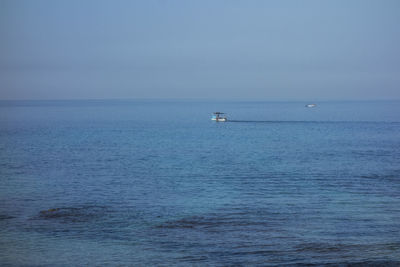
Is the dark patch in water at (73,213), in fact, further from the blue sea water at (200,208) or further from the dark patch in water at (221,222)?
the dark patch in water at (221,222)

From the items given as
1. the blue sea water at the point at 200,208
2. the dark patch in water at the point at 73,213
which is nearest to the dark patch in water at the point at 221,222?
the blue sea water at the point at 200,208

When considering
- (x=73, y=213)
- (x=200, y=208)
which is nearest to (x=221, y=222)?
(x=200, y=208)

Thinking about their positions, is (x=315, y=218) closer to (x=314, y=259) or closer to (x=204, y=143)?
(x=314, y=259)

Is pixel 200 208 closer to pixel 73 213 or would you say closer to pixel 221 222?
pixel 221 222

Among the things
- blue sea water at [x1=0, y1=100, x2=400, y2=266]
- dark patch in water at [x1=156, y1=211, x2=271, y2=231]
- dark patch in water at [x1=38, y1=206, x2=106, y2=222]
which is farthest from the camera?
dark patch in water at [x1=38, y1=206, x2=106, y2=222]

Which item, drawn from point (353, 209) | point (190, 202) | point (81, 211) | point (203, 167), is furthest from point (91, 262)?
point (203, 167)

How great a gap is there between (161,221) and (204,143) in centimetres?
4950

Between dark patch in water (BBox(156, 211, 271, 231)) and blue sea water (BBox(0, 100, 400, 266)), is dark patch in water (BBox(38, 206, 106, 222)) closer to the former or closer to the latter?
blue sea water (BBox(0, 100, 400, 266))

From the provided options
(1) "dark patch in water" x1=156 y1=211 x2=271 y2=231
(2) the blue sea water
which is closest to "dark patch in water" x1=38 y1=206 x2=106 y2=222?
(2) the blue sea water

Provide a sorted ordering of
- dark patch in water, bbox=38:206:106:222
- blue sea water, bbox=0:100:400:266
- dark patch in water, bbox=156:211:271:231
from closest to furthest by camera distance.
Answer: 1. blue sea water, bbox=0:100:400:266
2. dark patch in water, bbox=156:211:271:231
3. dark patch in water, bbox=38:206:106:222

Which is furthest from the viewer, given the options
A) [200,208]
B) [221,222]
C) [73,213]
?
[200,208]

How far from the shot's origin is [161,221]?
2917 centimetres

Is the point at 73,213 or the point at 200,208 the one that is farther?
the point at 200,208

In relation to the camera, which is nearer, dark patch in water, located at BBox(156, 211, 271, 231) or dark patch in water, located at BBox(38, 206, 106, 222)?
dark patch in water, located at BBox(156, 211, 271, 231)
